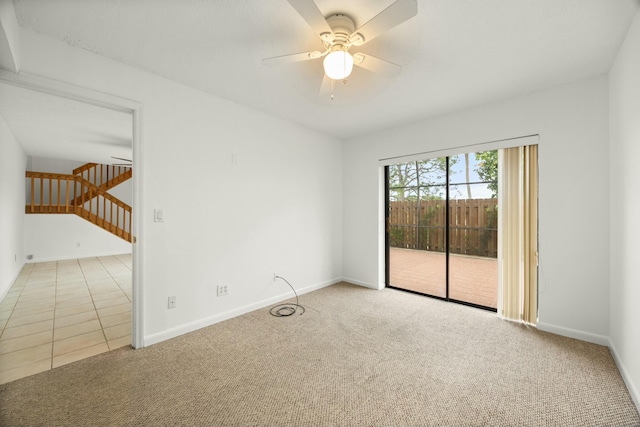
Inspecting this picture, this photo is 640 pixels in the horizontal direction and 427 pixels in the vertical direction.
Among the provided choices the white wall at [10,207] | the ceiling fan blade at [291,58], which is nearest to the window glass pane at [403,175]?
the ceiling fan blade at [291,58]

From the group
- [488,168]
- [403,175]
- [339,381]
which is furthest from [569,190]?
[339,381]

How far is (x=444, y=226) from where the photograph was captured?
3.83 m

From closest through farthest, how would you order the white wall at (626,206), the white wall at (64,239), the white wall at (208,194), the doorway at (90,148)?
the white wall at (626,206), the doorway at (90,148), the white wall at (208,194), the white wall at (64,239)

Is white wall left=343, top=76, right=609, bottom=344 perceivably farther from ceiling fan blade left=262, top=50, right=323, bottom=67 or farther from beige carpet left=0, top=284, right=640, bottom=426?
ceiling fan blade left=262, top=50, right=323, bottom=67

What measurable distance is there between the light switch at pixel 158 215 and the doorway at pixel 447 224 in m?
3.01

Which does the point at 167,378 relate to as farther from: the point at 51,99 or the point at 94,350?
the point at 51,99

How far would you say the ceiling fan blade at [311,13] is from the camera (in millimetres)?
1327

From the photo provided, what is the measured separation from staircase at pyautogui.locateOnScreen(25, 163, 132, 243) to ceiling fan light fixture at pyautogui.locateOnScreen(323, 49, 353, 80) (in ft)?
25.8

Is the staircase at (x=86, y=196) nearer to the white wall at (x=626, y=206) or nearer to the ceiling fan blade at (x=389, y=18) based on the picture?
the ceiling fan blade at (x=389, y=18)

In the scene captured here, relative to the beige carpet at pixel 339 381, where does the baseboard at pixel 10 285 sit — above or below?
above

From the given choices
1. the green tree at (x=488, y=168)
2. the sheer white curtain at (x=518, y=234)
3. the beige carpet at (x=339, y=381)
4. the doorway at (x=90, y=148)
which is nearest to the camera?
the beige carpet at (x=339, y=381)

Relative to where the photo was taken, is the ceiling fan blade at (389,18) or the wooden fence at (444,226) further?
the wooden fence at (444,226)

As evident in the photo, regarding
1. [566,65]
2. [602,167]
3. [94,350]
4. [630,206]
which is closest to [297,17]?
[566,65]

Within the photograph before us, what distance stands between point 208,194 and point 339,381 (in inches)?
84.0
